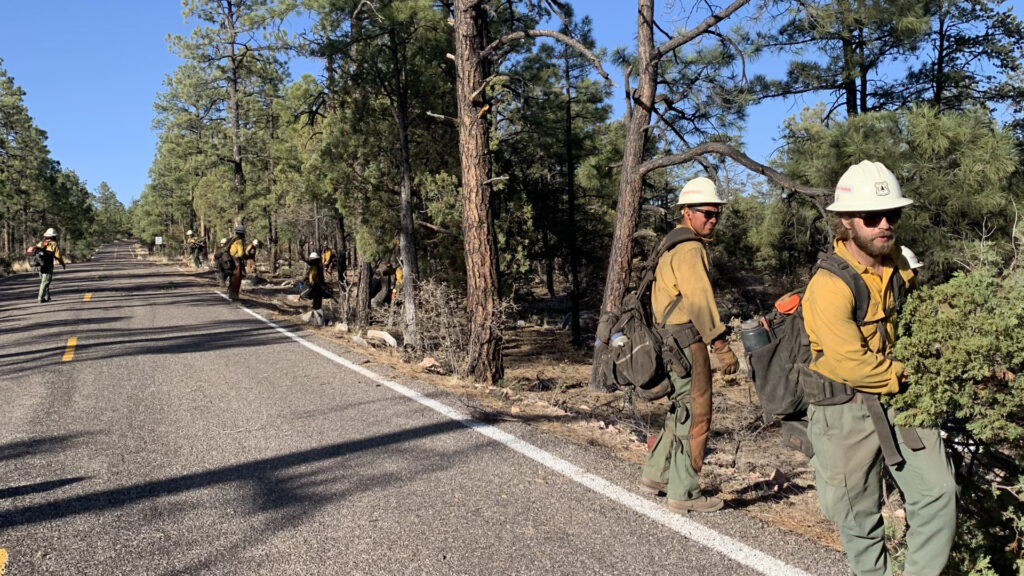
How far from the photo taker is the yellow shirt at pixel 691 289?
3877 mm

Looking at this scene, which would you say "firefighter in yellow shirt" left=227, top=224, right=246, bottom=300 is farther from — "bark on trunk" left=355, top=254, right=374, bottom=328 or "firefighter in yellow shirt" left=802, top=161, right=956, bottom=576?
"firefighter in yellow shirt" left=802, top=161, right=956, bottom=576

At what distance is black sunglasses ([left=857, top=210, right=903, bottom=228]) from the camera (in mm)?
2770

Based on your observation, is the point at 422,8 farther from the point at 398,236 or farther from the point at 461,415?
the point at 461,415

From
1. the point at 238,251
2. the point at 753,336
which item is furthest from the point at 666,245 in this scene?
the point at 238,251

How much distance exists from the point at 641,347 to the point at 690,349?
0.96ft

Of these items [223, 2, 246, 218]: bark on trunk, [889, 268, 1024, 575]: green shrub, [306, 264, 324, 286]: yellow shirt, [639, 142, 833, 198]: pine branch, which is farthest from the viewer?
[223, 2, 246, 218]: bark on trunk

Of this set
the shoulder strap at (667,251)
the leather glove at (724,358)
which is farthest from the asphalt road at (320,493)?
the shoulder strap at (667,251)

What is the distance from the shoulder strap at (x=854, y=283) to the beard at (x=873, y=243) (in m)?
0.11

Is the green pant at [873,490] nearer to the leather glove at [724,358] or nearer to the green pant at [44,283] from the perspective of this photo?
the leather glove at [724,358]

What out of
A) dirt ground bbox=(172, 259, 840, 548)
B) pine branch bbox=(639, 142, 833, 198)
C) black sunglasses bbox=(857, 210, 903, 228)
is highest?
pine branch bbox=(639, 142, 833, 198)

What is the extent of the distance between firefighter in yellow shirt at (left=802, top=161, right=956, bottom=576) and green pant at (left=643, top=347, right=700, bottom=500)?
3.28ft

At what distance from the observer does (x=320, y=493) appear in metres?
4.14

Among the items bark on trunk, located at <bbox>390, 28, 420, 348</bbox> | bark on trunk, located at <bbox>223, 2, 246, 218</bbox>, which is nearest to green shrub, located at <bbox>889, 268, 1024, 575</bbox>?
bark on trunk, located at <bbox>390, 28, 420, 348</bbox>

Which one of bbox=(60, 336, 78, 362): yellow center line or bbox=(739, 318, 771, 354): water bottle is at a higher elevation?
bbox=(739, 318, 771, 354): water bottle
